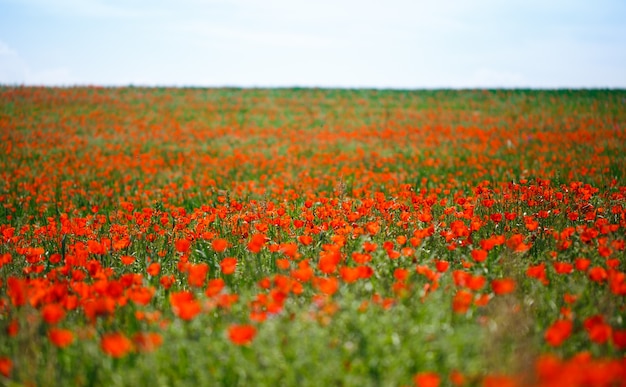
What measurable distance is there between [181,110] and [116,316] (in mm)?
17866

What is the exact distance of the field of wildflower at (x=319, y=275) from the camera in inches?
67.7

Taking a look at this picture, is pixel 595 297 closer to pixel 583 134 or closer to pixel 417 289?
pixel 417 289

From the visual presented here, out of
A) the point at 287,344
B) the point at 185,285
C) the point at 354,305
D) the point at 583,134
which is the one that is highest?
the point at 583,134

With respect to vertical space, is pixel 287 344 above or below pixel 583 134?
below

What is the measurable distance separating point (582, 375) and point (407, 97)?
23994 millimetres

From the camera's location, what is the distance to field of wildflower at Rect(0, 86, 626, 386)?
172 cm

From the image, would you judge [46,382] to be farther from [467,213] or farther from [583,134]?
[583,134]

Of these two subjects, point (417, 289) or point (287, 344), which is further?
point (417, 289)

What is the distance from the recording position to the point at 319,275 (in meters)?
2.79

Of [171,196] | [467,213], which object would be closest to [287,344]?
[467,213]

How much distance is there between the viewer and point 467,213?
3.46 meters

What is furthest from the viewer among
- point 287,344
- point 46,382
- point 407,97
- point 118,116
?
point 407,97

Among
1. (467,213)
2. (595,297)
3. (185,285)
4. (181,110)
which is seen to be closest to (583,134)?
(467,213)

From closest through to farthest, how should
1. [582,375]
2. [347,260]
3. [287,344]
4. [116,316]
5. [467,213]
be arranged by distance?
[582,375]
[287,344]
[116,316]
[347,260]
[467,213]
